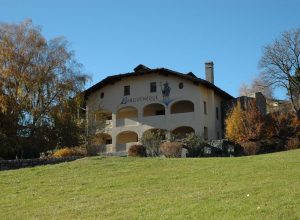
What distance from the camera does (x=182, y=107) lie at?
4762cm

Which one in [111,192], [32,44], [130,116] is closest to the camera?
[111,192]

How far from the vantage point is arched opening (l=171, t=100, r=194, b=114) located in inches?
1842

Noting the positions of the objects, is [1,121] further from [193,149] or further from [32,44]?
[193,149]

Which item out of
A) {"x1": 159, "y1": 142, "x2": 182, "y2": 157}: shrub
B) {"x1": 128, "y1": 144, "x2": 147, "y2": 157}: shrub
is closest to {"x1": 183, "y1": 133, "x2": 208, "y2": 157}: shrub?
{"x1": 159, "y1": 142, "x2": 182, "y2": 157}: shrub

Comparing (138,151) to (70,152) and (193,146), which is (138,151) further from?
(70,152)

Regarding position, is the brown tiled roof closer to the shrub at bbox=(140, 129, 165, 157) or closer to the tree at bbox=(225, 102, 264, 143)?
the tree at bbox=(225, 102, 264, 143)

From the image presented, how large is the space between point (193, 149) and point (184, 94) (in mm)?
12582

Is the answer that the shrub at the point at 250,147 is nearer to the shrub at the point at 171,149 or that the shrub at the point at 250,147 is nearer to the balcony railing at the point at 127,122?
the shrub at the point at 171,149

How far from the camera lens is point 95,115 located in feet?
137

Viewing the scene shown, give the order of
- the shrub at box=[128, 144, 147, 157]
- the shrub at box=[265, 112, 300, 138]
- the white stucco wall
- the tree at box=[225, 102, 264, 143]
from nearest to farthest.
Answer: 1. the shrub at box=[128, 144, 147, 157]
2. the tree at box=[225, 102, 264, 143]
3. the shrub at box=[265, 112, 300, 138]
4. the white stucco wall

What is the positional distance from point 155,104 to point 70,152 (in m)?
16.8

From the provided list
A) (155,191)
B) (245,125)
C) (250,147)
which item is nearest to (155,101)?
(245,125)

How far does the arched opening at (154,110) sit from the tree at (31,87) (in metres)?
10.6

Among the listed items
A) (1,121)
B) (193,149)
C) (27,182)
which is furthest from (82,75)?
(27,182)
